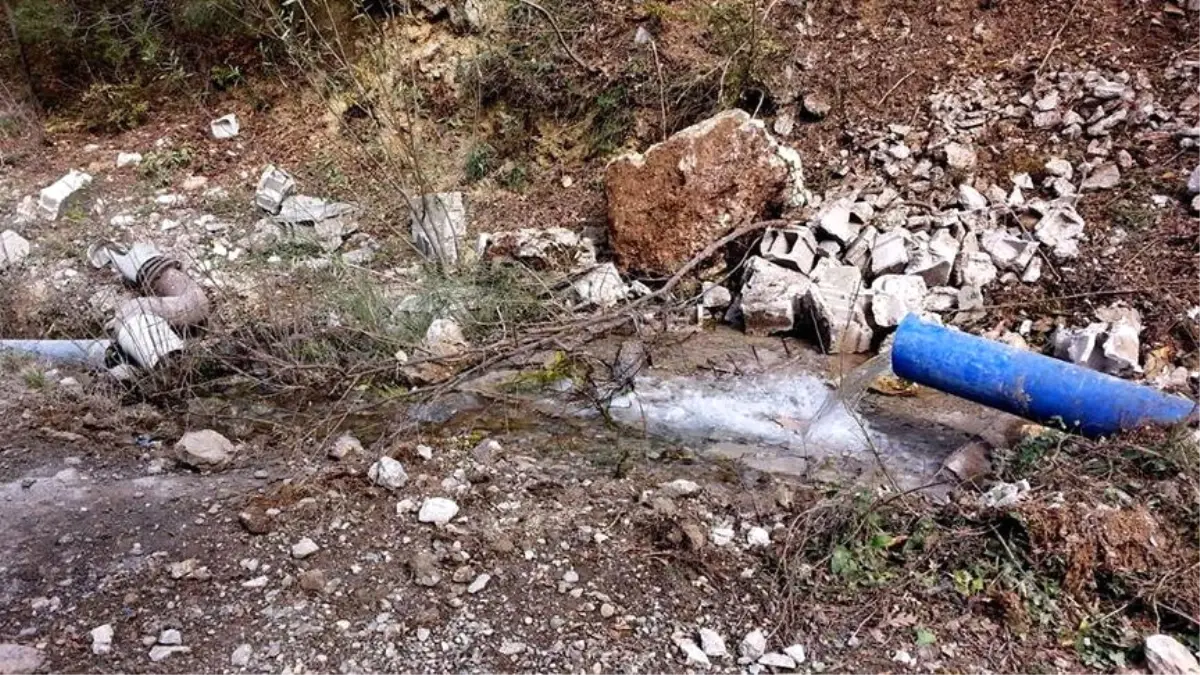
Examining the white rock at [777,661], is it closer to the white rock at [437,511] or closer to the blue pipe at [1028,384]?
the white rock at [437,511]

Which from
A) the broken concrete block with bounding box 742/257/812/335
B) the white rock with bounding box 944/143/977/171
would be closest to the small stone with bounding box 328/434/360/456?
the broken concrete block with bounding box 742/257/812/335

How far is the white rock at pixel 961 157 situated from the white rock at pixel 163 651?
15.0ft

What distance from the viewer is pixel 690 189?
4.75 m

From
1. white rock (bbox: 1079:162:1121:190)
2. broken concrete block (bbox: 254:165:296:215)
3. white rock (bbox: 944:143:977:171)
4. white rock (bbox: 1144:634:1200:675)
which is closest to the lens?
white rock (bbox: 1144:634:1200:675)

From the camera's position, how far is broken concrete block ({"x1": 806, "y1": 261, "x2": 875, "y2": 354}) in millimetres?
4191

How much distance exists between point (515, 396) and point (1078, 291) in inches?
111

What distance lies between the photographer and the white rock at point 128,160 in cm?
662

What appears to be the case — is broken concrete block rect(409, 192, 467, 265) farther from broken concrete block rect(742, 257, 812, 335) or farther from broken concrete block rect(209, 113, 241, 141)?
broken concrete block rect(209, 113, 241, 141)

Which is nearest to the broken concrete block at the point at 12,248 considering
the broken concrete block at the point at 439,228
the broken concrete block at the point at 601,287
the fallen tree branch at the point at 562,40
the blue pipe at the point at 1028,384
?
the broken concrete block at the point at 439,228

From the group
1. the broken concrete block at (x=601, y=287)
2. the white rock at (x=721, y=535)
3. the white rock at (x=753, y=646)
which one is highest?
the white rock at (x=753, y=646)

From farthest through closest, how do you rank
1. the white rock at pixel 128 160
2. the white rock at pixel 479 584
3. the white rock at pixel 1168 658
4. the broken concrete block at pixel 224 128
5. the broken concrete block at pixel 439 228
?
the broken concrete block at pixel 224 128, the white rock at pixel 128 160, the broken concrete block at pixel 439 228, the white rock at pixel 479 584, the white rock at pixel 1168 658

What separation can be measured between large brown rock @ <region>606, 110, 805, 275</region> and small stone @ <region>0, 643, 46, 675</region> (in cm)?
343

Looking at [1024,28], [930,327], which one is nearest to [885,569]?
[930,327]

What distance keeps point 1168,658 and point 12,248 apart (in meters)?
6.30
